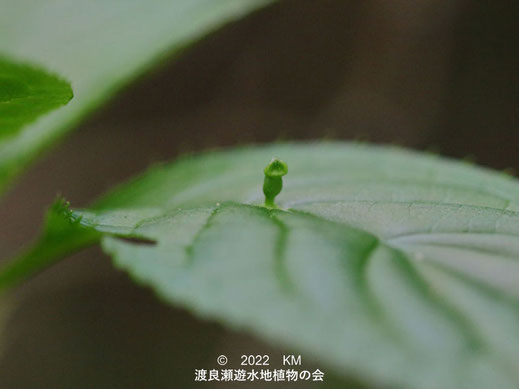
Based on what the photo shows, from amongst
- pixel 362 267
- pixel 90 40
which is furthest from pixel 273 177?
pixel 90 40

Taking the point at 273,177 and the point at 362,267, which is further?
the point at 273,177

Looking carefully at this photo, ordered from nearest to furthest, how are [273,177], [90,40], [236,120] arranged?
1. [273,177]
2. [90,40]
3. [236,120]

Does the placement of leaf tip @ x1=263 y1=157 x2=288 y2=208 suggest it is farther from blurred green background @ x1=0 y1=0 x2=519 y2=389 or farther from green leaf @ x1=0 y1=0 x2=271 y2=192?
blurred green background @ x1=0 y1=0 x2=519 y2=389

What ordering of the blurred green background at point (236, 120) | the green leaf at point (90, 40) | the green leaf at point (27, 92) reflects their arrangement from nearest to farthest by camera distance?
the green leaf at point (27, 92)
the green leaf at point (90, 40)
the blurred green background at point (236, 120)

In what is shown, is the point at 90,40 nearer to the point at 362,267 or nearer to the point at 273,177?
the point at 273,177

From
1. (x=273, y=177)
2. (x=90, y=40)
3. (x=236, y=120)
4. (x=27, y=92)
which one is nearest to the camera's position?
(x=27, y=92)

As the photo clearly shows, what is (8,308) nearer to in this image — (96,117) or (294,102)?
(96,117)

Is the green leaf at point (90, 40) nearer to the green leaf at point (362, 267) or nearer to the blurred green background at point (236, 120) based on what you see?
the green leaf at point (362, 267)

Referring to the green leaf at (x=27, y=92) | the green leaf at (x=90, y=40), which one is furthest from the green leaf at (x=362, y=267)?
the green leaf at (x=90, y=40)
